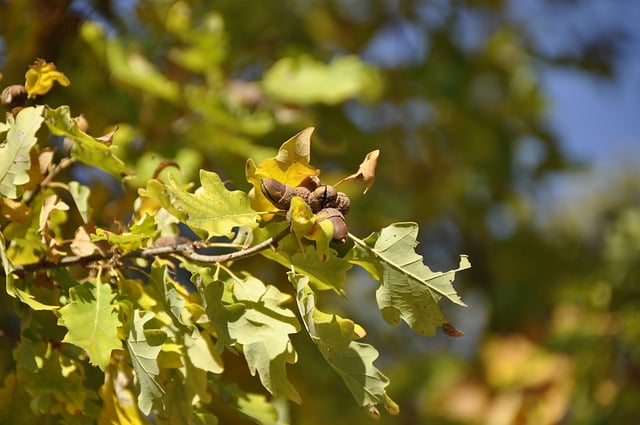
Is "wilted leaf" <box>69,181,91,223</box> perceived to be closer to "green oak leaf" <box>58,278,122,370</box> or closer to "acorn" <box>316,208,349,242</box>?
"green oak leaf" <box>58,278,122,370</box>

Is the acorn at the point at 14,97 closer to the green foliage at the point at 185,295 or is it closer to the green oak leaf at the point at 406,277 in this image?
the green foliage at the point at 185,295

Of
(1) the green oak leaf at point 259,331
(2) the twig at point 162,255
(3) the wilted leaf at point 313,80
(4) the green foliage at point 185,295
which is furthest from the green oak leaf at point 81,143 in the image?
(3) the wilted leaf at point 313,80

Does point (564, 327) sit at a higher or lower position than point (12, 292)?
lower

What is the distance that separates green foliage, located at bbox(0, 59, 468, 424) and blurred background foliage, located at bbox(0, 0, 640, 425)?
211 millimetres

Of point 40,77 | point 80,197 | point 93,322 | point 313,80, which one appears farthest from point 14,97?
point 313,80

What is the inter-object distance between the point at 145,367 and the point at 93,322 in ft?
0.22

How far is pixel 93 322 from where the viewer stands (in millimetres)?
727

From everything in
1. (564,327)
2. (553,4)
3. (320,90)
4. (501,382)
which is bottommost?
(501,382)

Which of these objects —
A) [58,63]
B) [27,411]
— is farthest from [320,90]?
[27,411]

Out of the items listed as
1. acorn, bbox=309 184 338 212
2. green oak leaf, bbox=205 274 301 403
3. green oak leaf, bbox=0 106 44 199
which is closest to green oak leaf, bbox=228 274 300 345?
green oak leaf, bbox=205 274 301 403

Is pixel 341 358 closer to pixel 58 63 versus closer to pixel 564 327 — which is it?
pixel 58 63

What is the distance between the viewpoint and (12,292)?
0.71 meters

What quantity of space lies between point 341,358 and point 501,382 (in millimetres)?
2015

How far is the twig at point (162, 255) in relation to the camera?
0.70 meters
